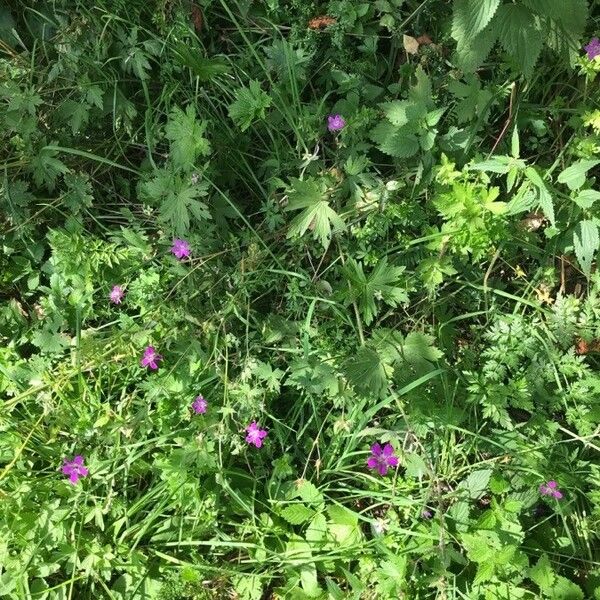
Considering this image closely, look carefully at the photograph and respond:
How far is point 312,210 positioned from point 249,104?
0.43 m

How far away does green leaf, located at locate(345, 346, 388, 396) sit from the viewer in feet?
6.62

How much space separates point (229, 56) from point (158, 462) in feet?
4.86

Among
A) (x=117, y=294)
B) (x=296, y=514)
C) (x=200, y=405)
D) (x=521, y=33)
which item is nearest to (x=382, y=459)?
(x=296, y=514)

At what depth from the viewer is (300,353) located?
7.38ft

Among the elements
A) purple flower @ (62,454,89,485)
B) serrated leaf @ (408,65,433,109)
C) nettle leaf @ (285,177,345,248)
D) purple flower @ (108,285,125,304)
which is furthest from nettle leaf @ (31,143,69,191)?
serrated leaf @ (408,65,433,109)

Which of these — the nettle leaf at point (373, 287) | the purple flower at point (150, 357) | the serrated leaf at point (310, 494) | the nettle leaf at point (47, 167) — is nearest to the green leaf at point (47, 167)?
the nettle leaf at point (47, 167)

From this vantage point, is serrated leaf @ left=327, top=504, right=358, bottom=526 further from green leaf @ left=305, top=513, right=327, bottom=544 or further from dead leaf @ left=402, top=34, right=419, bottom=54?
dead leaf @ left=402, top=34, right=419, bottom=54

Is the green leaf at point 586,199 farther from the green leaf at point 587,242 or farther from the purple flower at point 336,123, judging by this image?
the purple flower at point 336,123

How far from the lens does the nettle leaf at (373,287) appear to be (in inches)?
80.3

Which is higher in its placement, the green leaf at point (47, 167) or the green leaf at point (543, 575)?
the green leaf at point (47, 167)

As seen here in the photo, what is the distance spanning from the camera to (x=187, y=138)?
2176 millimetres

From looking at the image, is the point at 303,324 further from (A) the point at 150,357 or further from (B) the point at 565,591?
(B) the point at 565,591

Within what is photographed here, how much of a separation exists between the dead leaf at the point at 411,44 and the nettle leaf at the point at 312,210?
594mm

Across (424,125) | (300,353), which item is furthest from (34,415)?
(424,125)
